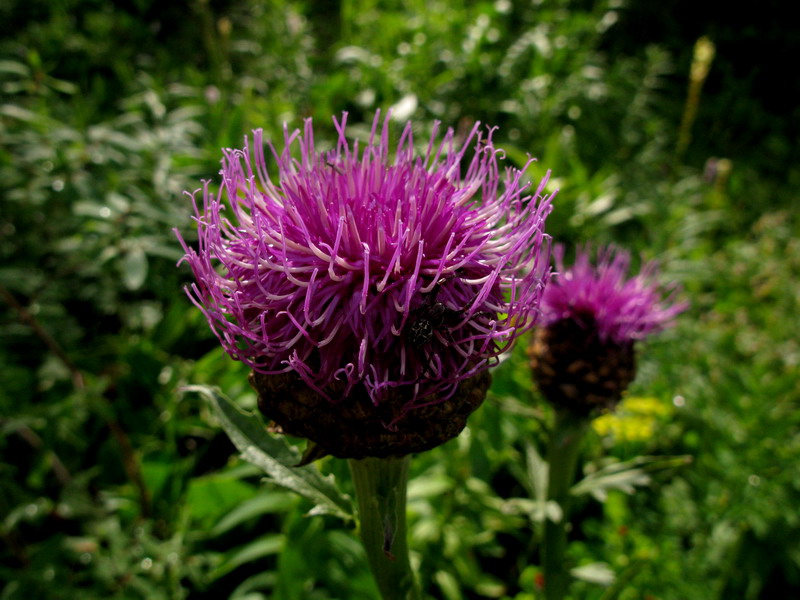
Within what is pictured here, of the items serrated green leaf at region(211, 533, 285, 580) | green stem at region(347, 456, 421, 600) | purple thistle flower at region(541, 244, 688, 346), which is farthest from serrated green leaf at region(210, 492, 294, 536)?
purple thistle flower at region(541, 244, 688, 346)

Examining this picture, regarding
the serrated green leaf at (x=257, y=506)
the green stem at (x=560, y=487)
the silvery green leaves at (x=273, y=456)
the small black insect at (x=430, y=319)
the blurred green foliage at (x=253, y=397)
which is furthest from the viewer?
the blurred green foliage at (x=253, y=397)

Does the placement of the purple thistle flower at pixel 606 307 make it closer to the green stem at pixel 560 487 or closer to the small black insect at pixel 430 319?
the green stem at pixel 560 487

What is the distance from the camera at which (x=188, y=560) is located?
218 centimetres

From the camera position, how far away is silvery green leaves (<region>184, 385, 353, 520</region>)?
A: 124 cm

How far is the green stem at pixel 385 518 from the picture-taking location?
4.08ft

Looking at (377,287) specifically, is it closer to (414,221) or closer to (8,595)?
(414,221)

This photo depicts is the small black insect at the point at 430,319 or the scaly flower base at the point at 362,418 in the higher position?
the small black insect at the point at 430,319

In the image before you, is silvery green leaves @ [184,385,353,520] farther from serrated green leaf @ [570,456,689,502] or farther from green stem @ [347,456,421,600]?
serrated green leaf @ [570,456,689,502]

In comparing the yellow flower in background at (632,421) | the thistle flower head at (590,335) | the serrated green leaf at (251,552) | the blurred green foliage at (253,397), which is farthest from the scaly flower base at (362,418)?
the yellow flower in background at (632,421)

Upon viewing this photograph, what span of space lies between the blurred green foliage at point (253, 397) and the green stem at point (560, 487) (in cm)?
12

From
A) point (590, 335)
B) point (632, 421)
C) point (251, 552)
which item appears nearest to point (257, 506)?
point (251, 552)

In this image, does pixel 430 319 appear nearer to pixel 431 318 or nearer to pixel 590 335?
pixel 431 318

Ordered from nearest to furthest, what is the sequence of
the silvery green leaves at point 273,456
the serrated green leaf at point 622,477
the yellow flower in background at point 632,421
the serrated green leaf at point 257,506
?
the silvery green leaves at point 273,456 < the serrated green leaf at point 622,477 < the serrated green leaf at point 257,506 < the yellow flower in background at point 632,421

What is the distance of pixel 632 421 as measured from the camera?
247 centimetres
